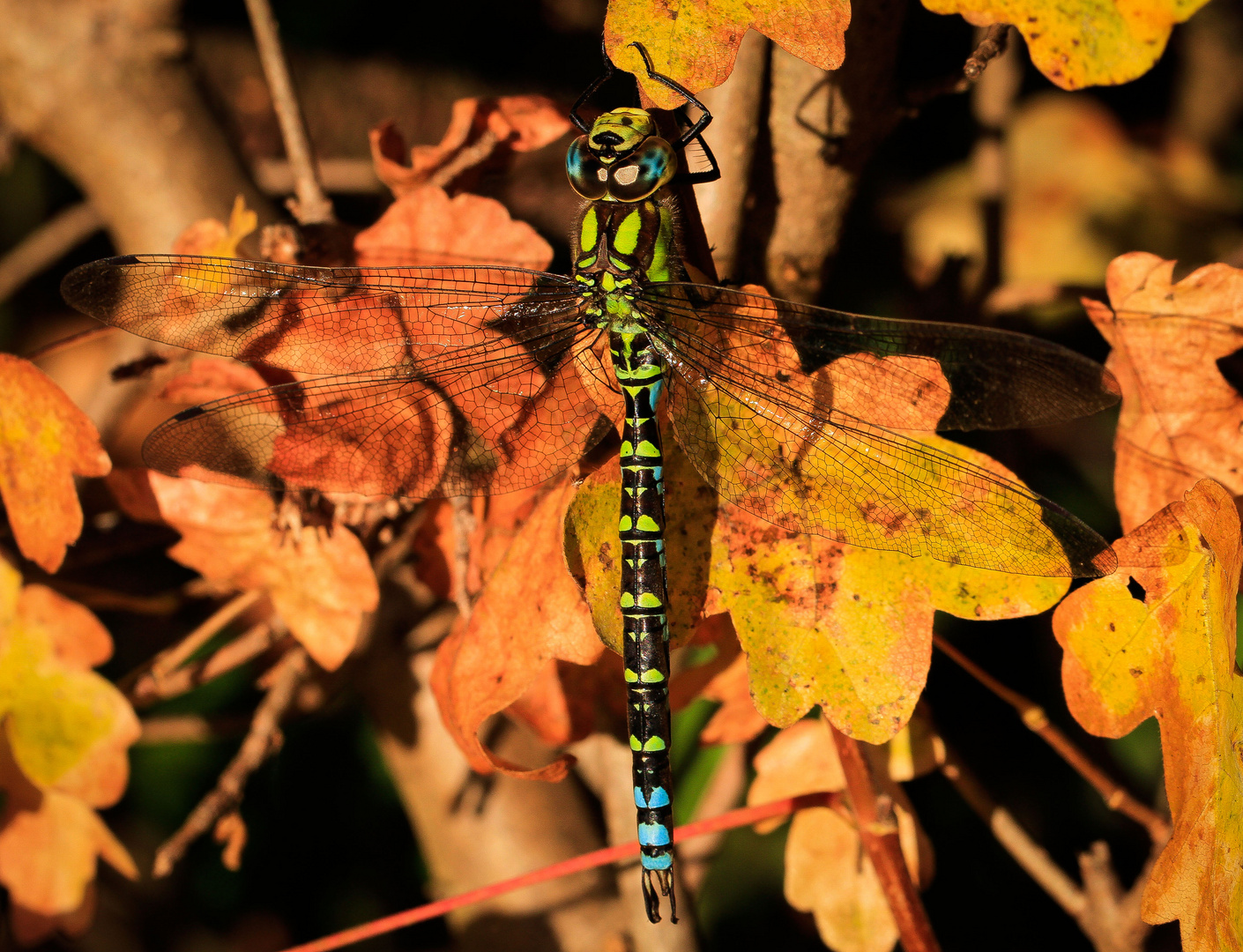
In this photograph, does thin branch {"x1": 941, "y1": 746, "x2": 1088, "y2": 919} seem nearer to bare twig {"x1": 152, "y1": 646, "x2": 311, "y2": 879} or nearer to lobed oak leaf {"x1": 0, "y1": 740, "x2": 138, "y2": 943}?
bare twig {"x1": 152, "y1": 646, "x2": 311, "y2": 879}

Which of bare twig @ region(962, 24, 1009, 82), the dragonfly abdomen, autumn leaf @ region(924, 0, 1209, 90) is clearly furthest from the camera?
the dragonfly abdomen

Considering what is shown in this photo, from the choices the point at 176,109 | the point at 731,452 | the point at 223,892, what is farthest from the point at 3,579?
the point at 223,892

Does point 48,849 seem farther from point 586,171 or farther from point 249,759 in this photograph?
point 586,171

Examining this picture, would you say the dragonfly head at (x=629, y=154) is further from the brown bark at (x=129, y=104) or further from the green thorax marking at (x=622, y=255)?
the brown bark at (x=129, y=104)

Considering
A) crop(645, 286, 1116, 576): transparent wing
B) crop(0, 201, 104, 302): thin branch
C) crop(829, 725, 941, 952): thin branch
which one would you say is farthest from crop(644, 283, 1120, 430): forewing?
crop(0, 201, 104, 302): thin branch

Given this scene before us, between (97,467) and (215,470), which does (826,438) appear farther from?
(97,467)
